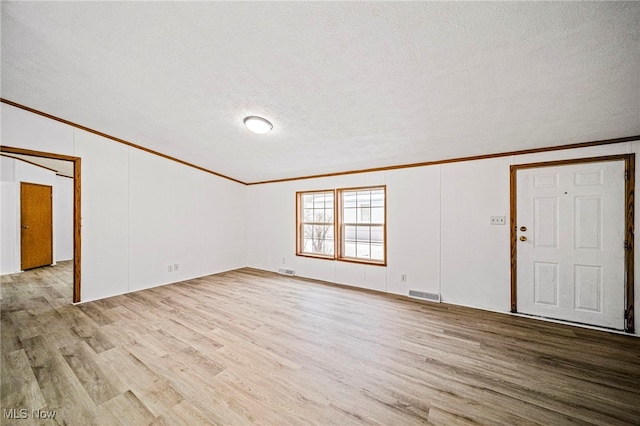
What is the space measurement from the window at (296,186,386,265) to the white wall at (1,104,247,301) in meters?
2.05

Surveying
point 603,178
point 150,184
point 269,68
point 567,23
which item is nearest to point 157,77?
point 269,68

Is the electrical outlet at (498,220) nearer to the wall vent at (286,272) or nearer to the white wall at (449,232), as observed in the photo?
the white wall at (449,232)

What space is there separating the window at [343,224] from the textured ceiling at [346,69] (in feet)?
4.91

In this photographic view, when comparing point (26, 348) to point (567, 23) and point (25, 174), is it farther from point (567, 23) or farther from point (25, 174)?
point (25, 174)

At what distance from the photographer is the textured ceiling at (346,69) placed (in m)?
1.47

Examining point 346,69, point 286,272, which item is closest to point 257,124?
point 346,69

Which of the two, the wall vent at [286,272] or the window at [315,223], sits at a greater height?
the window at [315,223]

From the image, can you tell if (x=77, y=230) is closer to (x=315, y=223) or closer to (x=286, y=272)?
(x=286, y=272)

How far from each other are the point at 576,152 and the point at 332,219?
367cm

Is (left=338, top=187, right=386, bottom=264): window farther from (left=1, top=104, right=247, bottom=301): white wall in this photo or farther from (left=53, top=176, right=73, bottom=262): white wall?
(left=53, top=176, right=73, bottom=262): white wall

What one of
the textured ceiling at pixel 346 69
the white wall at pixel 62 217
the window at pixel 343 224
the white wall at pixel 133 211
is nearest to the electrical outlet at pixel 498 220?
the textured ceiling at pixel 346 69

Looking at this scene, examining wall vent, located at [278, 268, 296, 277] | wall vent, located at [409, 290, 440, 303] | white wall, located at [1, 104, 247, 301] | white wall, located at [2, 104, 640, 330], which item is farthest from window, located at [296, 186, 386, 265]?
white wall, located at [1, 104, 247, 301]

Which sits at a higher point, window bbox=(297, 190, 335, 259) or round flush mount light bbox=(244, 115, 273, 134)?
round flush mount light bbox=(244, 115, 273, 134)

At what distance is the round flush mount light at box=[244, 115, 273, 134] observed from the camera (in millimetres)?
2777
